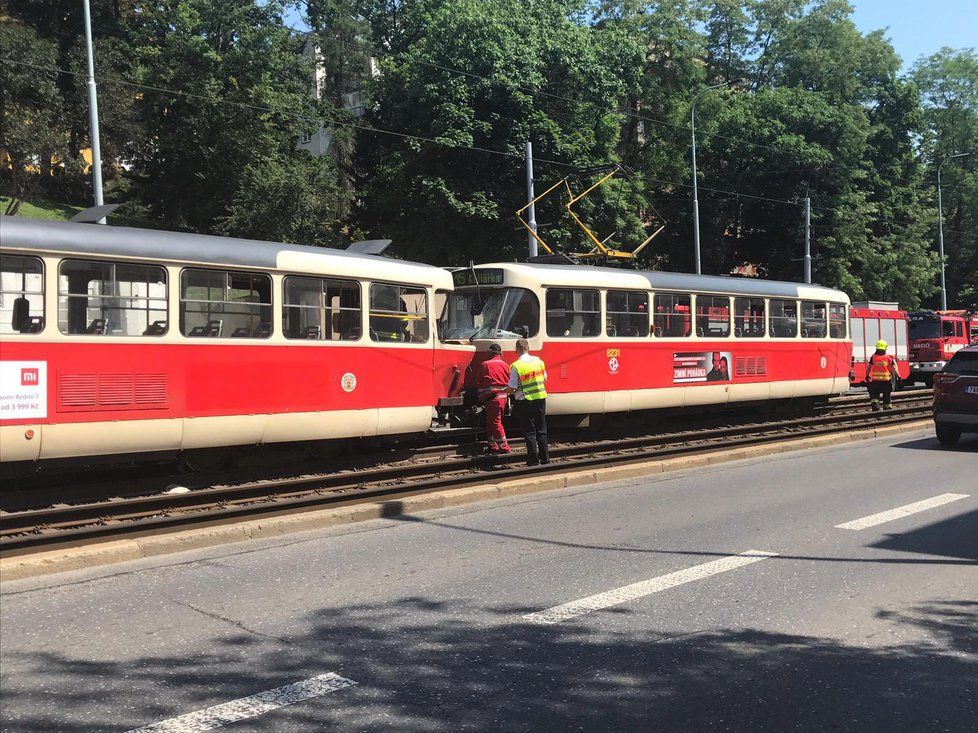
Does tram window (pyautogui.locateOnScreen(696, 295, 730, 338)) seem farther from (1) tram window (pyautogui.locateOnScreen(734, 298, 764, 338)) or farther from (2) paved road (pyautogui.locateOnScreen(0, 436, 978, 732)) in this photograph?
(2) paved road (pyautogui.locateOnScreen(0, 436, 978, 732))

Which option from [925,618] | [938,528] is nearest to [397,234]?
[938,528]

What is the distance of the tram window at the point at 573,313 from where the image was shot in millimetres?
15219

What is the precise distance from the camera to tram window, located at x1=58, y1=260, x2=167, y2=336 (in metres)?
9.30

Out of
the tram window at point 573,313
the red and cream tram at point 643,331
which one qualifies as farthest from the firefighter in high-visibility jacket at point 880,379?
the tram window at point 573,313

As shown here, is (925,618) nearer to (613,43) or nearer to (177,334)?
(177,334)

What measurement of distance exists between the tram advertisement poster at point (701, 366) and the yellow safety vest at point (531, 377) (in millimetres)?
5337

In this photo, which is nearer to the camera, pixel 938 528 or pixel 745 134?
pixel 938 528

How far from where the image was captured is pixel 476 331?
1501cm

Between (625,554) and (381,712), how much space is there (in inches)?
146

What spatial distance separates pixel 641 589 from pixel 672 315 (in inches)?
434

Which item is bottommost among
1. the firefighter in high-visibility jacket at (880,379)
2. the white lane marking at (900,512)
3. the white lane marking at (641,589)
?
the white lane marking at (641,589)

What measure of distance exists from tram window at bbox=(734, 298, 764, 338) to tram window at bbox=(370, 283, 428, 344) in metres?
8.00

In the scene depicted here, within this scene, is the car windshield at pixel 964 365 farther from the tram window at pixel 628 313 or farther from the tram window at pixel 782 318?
the tram window at pixel 628 313

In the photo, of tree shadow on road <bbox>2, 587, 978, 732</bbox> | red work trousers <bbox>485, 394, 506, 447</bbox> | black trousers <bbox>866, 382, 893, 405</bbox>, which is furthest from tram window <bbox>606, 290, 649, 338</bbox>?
tree shadow on road <bbox>2, 587, 978, 732</bbox>
